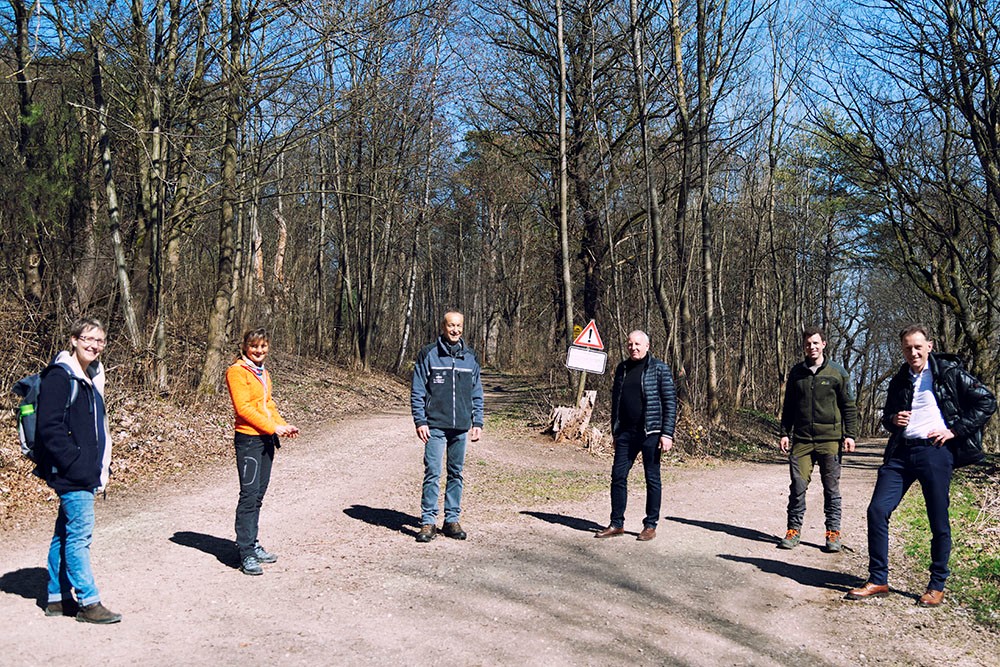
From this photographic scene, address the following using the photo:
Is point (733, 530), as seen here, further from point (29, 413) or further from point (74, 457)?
point (29, 413)

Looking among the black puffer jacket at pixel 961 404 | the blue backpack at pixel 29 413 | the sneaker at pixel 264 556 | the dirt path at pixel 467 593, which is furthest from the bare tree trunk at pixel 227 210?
the black puffer jacket at pixel 961 404

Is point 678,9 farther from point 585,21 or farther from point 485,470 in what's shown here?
point 485,470

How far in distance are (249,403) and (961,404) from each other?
5.25 metres

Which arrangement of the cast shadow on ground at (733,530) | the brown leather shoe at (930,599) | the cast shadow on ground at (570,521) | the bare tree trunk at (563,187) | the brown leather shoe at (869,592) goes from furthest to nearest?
the bare tree trunk at (563,187) → the cast shadow on ground at (570,521) → the cast shadow on ground at (733,530) → the brown leather shoe at (869,592) → the brown leather shoe at (930,599)

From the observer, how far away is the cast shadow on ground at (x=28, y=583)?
5891 mm

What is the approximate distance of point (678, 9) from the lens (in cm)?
2003

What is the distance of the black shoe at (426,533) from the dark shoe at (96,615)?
3012mm

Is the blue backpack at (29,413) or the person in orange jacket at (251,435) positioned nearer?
the blue backpack at (29,413)

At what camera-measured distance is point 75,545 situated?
531 cm

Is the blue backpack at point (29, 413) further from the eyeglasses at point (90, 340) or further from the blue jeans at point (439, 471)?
the blue jeans at point (439, 471)

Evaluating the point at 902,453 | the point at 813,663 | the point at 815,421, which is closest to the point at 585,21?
the point at 815,421

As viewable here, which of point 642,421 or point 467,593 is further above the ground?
point 642,421

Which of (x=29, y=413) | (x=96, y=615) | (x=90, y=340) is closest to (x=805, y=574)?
(x=96, y=615)

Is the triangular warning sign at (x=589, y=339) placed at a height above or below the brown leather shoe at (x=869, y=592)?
above
